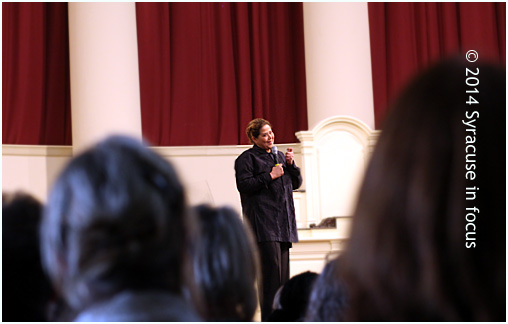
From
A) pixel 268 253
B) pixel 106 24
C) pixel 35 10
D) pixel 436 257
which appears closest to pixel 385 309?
pixel 436 257

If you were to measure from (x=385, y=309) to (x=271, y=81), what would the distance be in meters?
8.22

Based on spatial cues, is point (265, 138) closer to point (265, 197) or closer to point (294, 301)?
point (265, 197)

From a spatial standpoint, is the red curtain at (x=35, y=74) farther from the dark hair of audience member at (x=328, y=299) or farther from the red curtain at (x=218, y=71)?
the dark hair of audience member at (x=328, y=299)

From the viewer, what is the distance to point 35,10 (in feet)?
27.5

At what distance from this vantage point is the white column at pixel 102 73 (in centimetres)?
777

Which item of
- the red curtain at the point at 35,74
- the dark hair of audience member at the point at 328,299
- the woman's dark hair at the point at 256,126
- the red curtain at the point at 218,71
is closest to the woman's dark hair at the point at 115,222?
the dark hair of audience member at the point at 328,299

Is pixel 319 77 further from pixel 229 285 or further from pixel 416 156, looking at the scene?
pixel 416 156

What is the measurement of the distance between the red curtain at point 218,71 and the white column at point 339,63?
0.73m

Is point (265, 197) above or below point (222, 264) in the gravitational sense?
above

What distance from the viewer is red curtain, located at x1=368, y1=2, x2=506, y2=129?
9.01 m

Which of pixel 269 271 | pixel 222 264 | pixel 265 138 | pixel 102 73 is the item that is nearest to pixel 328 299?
pixel 222 264

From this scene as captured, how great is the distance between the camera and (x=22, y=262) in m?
1.36

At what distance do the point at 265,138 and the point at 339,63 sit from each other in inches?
146

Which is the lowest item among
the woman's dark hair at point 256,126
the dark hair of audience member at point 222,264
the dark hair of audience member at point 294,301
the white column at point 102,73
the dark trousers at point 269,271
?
the dark trousers at point 269,271
